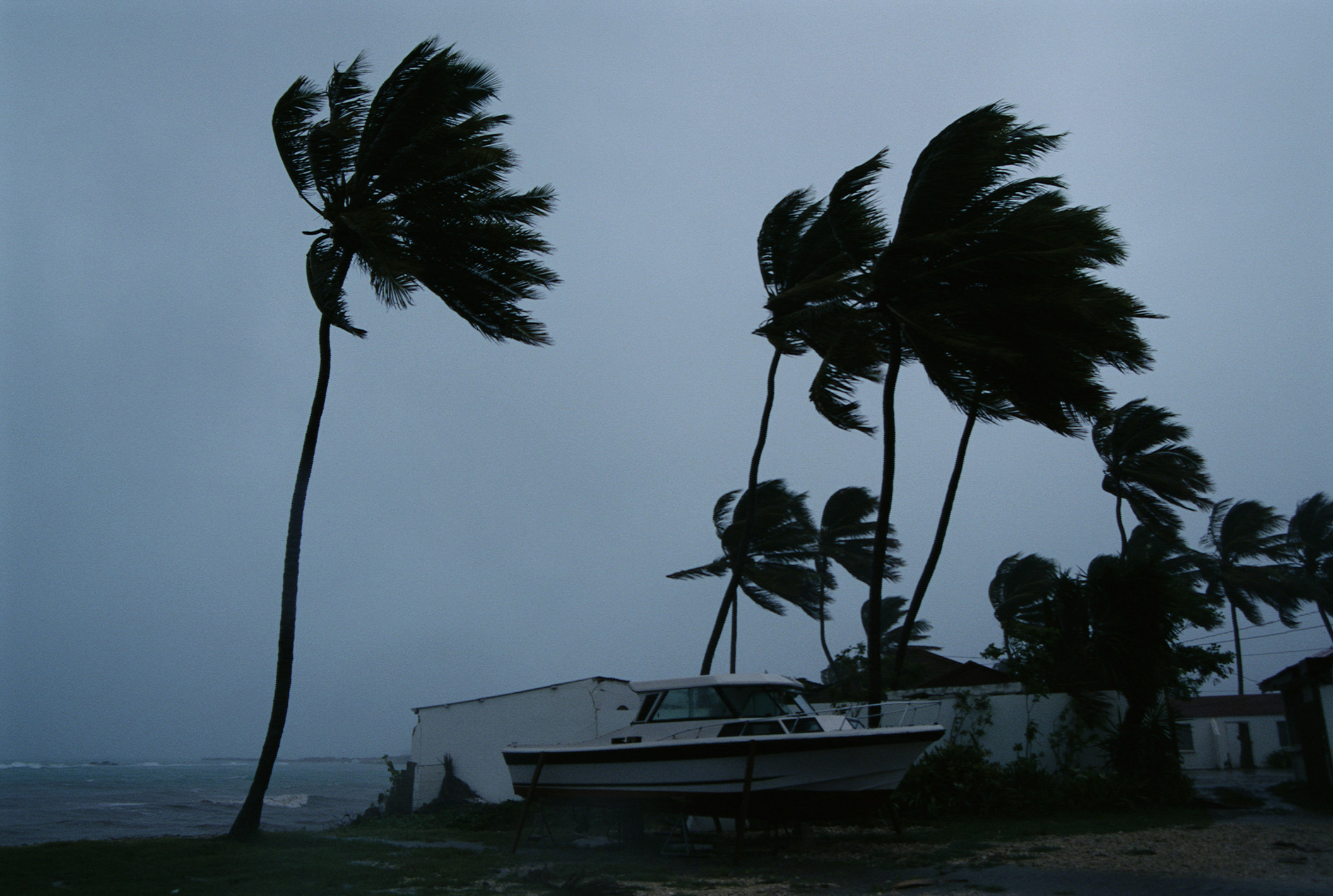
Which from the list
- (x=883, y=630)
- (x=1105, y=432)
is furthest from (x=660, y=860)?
(x=883, y=630)

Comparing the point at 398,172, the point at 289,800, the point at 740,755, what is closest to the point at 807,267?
the point at 398,172

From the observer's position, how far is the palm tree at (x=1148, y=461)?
28703 mm

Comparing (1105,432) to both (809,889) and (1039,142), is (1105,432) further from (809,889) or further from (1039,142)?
(809,889)

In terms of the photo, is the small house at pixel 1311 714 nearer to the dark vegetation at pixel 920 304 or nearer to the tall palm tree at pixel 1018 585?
the dark vegetation at pixel 920 304

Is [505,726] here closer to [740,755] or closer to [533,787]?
[533,787]

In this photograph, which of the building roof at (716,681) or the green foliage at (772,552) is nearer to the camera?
the building roof at (716,681)

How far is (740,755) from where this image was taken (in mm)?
10531

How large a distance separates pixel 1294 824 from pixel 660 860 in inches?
328

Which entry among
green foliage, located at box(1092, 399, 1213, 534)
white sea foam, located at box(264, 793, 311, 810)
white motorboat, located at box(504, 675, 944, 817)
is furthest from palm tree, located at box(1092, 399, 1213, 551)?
white sea foam, located at box(264, 793, 311, 810)

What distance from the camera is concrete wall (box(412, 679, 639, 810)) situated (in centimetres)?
1786

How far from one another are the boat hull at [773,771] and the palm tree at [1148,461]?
2151cm

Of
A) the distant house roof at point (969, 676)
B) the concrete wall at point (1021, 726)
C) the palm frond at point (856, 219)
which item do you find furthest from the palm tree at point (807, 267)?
the distant house roof at point (969, 676)

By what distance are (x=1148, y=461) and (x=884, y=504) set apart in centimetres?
1707

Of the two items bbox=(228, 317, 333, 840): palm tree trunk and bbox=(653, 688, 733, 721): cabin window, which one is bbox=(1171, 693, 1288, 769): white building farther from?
bbox=(228, 317, 333, 840): palm tree trunk
